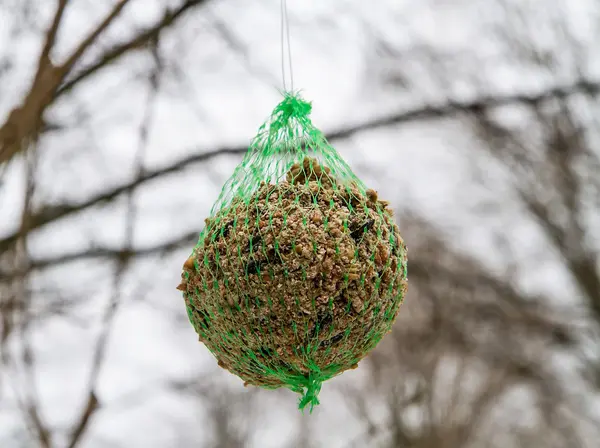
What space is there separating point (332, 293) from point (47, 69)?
95 centimetres

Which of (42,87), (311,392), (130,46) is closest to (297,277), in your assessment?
→ (311,392)

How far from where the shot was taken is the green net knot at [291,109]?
2039 mm

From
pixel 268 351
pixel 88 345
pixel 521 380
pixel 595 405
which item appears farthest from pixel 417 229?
pixel 268 351

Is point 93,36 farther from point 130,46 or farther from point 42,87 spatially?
point 130,46

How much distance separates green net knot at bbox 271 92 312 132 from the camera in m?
2.04

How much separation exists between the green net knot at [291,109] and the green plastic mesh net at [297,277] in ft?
0.42

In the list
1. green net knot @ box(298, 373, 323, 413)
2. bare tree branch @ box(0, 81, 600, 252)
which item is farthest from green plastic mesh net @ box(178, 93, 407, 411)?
bare tree branch @ box(0, 81, 600, 252)

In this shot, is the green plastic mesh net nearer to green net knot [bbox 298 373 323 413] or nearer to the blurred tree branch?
green net knot [bbox 298 373 323 413]

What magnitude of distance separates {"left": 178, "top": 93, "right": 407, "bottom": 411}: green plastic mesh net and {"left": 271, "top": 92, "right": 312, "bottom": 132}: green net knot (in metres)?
0.13

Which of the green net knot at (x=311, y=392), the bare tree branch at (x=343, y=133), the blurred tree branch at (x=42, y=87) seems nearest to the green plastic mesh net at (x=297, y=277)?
the green net knot at (x=311, y=392)

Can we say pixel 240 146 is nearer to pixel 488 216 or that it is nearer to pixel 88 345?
pixel 88 345

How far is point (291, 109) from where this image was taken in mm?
2041

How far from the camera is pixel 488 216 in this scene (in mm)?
7590

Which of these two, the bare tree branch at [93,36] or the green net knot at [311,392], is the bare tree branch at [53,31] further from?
the green net knot at [311,392]
